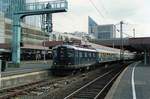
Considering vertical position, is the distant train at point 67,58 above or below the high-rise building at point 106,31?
below

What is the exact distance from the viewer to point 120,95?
16.2m

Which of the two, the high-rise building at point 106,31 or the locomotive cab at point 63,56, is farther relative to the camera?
the high-rise building at point 106,31

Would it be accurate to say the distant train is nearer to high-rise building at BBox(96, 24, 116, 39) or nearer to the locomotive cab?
the locomotive cab

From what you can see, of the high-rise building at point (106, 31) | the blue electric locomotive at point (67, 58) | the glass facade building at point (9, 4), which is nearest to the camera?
the blue electric locomotive at point (67, 58)

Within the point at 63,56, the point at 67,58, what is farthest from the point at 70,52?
the point at 63,56

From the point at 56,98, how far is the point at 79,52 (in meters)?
17.1

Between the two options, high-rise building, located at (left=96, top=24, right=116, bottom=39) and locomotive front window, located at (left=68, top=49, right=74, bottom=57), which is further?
high-rise building, located at (left=96, top=24, right=116, bottom=39)

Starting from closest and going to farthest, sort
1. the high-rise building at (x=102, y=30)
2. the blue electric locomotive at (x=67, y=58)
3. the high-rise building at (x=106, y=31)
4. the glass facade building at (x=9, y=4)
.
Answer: the blue electric locomotive at (x=67, y=58) < the glass facade building at (x=9, y=4) < the high-rise building at (x=102, y=30) < the high-rise building at (x=106, y=31)

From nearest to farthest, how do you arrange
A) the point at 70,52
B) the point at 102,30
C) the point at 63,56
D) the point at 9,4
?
the point at 70,52 < the point at 63,56 < the point at 9,4 < the point at 102,30

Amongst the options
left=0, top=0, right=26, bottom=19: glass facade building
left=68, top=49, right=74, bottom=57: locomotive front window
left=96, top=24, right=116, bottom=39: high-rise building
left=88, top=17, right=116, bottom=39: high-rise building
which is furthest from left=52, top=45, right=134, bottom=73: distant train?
left=96, top=24, right=116, bottom=39: high-rise building

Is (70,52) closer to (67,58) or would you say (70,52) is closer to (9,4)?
(67,58)

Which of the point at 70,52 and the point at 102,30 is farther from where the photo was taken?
the point at 102,30

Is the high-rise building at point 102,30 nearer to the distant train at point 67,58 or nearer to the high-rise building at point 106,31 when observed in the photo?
the high-rise building at point 106,31

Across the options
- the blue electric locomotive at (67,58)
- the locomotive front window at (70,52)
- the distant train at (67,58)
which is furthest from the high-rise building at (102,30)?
the locomotive front window at (70,52)
